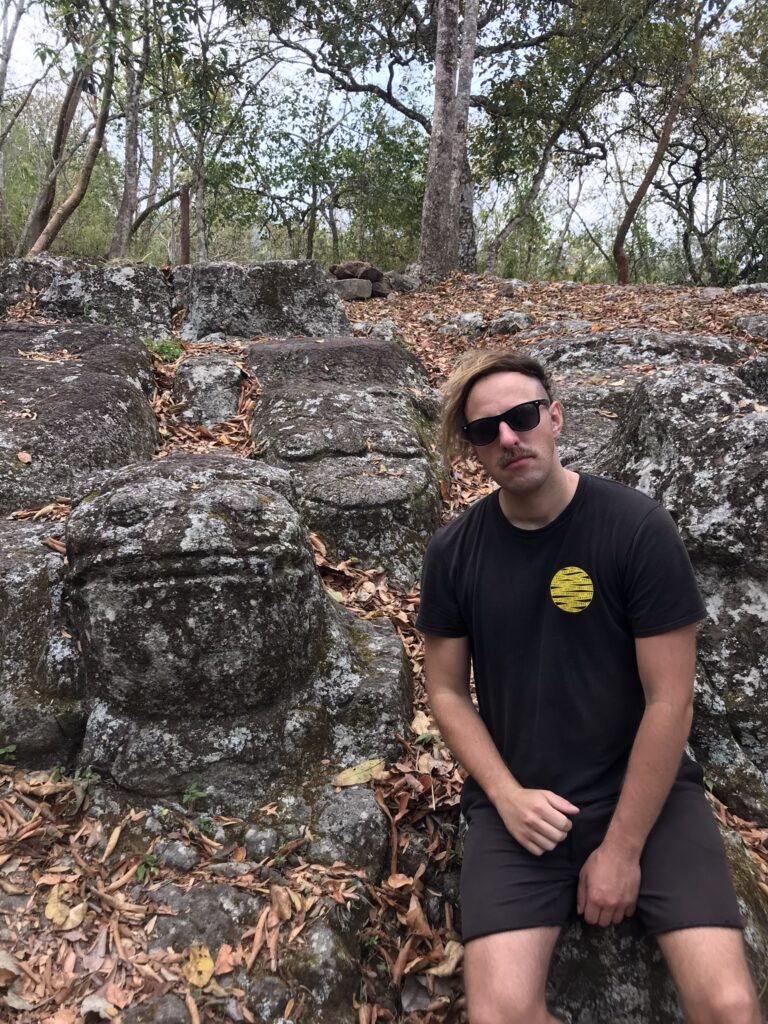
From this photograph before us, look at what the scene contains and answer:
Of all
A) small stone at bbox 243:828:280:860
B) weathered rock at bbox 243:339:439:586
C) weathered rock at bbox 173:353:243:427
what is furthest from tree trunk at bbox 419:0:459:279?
small stone at bbox 243:828:280:860

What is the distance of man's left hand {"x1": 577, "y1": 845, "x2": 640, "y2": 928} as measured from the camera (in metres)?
1.82

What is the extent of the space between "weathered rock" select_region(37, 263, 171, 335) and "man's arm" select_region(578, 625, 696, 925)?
207 inches

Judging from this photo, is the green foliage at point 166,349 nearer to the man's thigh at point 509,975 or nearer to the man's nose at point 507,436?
the man's nose at point 507,436

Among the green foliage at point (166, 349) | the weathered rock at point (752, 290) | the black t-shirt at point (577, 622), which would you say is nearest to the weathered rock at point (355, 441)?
the green foliage at point (166, 349)

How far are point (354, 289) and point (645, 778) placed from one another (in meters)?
9.54

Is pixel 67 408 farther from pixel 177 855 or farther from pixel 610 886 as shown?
pixel 610 886

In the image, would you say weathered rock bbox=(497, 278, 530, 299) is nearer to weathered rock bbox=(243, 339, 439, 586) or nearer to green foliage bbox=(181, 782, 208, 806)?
weathered rock bbox=(243, 339, 439, 586)

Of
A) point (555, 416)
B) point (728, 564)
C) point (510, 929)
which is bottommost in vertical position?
point (510, 929)

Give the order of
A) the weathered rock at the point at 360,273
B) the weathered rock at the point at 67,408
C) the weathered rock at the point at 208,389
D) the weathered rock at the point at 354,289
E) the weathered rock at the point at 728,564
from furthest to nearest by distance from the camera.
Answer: the weathered rock at the point at 360,273, the weathered rock at the point at 354,289, the weathered rock at the point at 208,389, the weathered rock at the point at 67,408, the weathered rock at the point at 728,564

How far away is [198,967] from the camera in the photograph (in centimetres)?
207

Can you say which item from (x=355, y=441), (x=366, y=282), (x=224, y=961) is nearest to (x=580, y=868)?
(x=224, y=961)

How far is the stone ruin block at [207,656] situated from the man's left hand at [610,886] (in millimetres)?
871

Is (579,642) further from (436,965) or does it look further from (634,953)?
(436,965)

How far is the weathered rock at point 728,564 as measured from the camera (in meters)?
2.82
